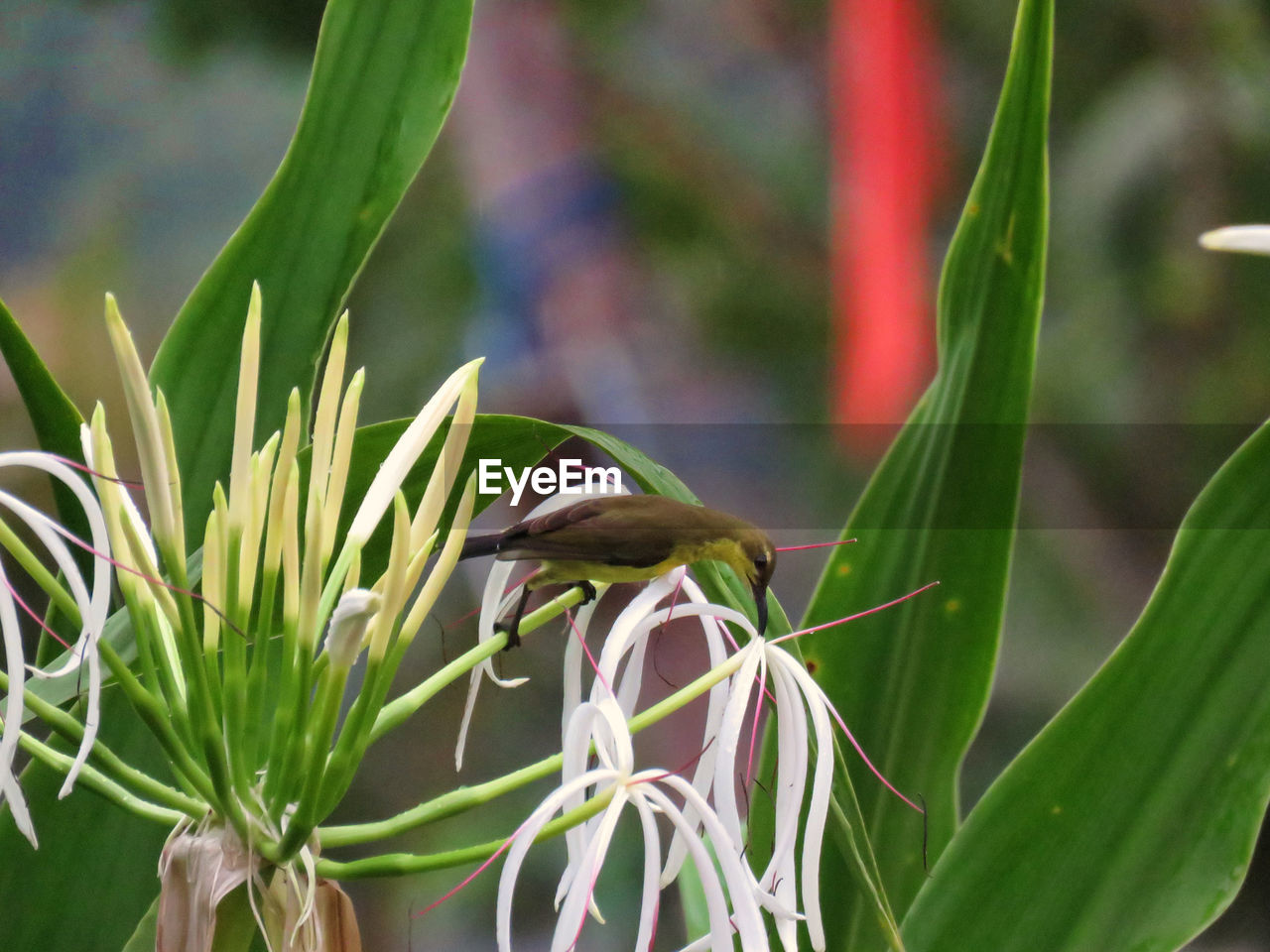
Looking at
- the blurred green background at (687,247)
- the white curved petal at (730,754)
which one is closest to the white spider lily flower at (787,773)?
the white curved petal at (730,754)

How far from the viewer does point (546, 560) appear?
184 mm

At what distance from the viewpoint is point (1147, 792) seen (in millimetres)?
244

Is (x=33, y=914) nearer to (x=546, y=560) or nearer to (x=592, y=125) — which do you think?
(x=546, y=560)

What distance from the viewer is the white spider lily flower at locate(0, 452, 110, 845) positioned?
146 mm

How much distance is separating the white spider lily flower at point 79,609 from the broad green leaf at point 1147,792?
0.18 meters

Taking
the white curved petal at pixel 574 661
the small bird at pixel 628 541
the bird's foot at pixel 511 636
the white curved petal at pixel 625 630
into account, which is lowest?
the white curved petal at pixel 574 661

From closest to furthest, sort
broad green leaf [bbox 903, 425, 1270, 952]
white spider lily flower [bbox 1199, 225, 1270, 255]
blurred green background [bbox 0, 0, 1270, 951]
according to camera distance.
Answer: white spider lily flower [bbox 1199, 225, 1270, 255] → broad green leaf [bbox 903, 425, 1270, 952] → blurred green background [bbox 0, 0, 1270, 951]

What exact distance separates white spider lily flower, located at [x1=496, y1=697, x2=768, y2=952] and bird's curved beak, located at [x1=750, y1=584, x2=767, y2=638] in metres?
0.04

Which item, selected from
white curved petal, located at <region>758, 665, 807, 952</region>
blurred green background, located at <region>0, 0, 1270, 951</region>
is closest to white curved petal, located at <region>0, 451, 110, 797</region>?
white curved petal, located at <region>758, 665, 807, 952</region>

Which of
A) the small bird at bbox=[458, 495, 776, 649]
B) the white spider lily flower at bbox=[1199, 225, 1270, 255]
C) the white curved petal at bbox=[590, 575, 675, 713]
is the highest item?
the white spider lily flower at bbox=[1199, 225, 1270, 255]

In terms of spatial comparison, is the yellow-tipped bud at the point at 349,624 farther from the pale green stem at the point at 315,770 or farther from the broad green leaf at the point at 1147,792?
the broad green leaf at the point at 1147,792

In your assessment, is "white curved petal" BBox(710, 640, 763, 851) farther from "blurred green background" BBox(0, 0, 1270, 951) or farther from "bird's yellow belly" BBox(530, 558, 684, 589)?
"blurred green background" BBox(0, 0, 1270, 951)

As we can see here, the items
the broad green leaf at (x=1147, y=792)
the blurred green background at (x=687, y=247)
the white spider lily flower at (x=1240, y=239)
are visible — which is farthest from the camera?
the blurred green background at (x=687, y=247)

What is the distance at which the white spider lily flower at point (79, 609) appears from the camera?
5.7 inches
